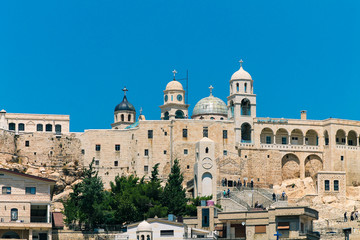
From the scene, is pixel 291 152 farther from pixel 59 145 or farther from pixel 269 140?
pixel 59 145

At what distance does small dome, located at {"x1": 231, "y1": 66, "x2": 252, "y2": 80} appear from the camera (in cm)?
12731

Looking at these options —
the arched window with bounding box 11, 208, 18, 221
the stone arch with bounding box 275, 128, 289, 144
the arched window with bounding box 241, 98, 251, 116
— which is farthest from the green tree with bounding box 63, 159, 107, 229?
the stone arch with bounding box 275, 128, 289, 144

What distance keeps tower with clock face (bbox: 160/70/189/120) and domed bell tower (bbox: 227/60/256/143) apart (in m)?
8.52

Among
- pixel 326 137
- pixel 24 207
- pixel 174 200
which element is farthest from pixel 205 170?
pixel 24 207

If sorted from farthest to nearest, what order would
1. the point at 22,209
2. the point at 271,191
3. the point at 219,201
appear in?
1. the point at 271,191
2. the point at 219,201
3. the point at 22,209

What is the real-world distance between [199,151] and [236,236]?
34154 mm

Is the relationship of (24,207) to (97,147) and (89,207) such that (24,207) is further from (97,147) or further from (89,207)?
(97,147)

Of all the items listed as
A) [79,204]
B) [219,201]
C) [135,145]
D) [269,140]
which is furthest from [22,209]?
[269,140]

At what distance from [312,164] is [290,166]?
9.59ft

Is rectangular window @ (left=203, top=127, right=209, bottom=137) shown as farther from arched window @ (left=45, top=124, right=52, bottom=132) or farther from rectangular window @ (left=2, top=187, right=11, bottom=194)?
rectangular window @ (left=2, top=187, right=11, bottom=194)

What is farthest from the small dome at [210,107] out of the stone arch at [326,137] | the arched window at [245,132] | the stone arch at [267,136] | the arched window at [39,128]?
the arched window at [39,128]

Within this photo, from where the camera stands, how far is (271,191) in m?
121

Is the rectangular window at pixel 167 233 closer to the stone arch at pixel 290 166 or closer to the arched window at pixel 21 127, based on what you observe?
the stone arch at pixel 290 166

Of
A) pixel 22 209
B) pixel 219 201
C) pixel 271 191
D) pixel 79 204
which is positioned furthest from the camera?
pixel 271 191
